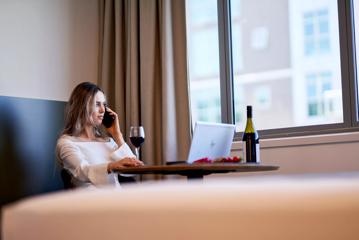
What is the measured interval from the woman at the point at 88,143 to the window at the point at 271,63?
2.91 ft

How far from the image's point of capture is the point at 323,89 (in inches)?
138

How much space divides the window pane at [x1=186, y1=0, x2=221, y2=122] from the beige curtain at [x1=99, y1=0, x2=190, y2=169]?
15cm

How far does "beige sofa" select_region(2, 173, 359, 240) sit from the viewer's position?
1.21 feet

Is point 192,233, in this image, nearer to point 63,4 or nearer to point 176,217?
point 176,217

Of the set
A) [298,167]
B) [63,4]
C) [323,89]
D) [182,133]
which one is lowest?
[298,167]

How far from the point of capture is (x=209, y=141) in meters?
2.60

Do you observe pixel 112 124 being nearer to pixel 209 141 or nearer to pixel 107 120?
pixel 107 120

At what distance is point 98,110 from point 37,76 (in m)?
0.76

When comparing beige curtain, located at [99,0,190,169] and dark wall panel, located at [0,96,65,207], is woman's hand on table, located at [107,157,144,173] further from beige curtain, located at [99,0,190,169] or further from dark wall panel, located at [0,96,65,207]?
beige curtain, located at [99,0,190,169]

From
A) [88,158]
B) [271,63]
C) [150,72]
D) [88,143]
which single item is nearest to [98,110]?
[88,143]

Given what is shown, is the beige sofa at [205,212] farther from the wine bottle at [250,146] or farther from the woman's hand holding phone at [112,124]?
the woman's hand holding phone at [112,124]

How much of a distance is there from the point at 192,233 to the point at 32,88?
339 centimetres

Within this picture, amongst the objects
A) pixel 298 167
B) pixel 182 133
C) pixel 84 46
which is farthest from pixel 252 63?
pixel 84 46

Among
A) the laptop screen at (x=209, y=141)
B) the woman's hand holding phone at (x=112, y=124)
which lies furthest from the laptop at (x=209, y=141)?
the woman's hand holding phone at (x=112, y=124)
